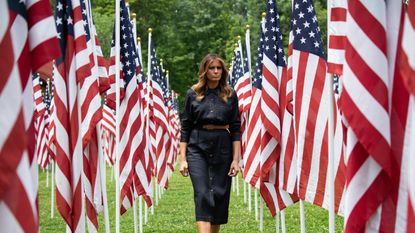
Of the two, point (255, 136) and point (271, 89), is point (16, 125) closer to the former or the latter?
point (271, 89)

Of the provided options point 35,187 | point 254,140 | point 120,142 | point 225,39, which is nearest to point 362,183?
point 35,187

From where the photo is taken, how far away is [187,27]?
6016 centimetres

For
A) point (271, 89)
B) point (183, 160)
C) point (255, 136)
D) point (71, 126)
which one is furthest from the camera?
point (255, 136)

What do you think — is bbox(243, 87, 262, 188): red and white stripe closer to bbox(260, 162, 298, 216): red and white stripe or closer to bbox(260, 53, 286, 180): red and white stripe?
bbox(260, 162, 298, 216): red and white stripe

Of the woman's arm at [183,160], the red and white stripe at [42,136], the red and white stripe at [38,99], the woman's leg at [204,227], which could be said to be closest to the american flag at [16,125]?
the woman's leg at [204,227]

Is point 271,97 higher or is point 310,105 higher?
point 271,97

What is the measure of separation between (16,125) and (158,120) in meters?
12.8

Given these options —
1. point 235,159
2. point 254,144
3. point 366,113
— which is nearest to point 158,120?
point 254,144

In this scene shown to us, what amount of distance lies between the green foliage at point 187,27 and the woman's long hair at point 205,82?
4232 cm

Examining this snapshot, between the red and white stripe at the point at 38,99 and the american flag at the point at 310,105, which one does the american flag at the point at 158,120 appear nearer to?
the red and white stripe at the point at 38,99

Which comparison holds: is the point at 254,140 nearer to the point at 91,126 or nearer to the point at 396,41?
the point at 91,126

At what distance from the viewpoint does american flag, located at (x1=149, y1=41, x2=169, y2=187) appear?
53.4 ft

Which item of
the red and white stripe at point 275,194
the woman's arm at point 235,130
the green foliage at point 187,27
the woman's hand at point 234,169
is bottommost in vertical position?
the red and white stripe at point 275,194

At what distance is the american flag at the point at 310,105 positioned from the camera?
723cm
